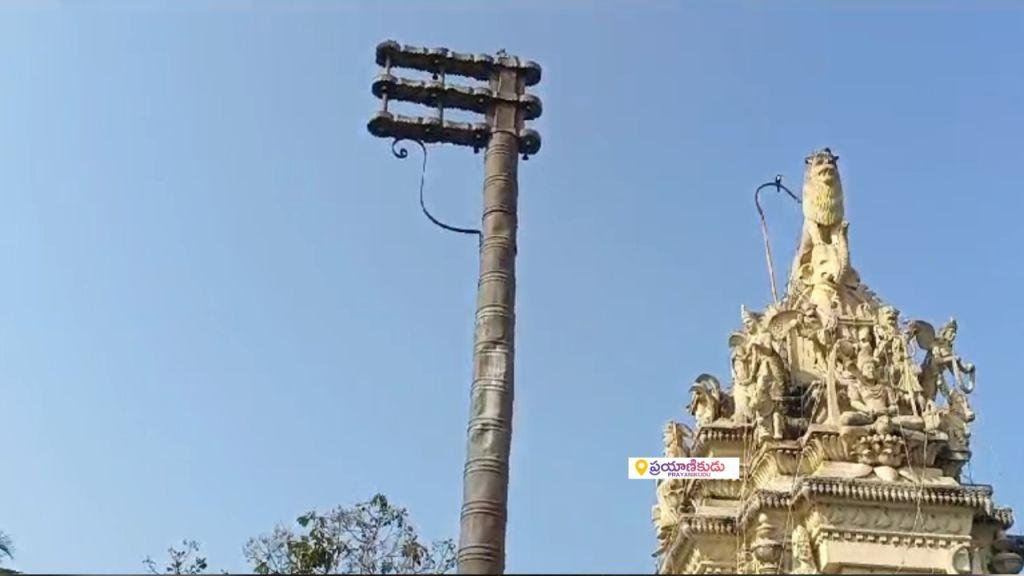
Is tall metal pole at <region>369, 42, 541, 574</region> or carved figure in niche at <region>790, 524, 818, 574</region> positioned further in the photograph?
carved figure in niche at <region>790, 524, 818, 574</region>

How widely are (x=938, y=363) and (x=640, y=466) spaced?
533cm

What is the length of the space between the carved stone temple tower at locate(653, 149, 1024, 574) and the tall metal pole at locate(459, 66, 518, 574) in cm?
729

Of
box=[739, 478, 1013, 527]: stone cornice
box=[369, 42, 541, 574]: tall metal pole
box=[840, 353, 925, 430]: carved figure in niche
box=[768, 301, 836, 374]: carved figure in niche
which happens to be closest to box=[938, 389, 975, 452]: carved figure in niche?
box=[840, 353, 925, 430]: carved figure in niche

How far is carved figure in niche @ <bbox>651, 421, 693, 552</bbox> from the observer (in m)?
20.7

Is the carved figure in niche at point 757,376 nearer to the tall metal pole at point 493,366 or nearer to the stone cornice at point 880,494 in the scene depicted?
the stone cornice at point 880,494

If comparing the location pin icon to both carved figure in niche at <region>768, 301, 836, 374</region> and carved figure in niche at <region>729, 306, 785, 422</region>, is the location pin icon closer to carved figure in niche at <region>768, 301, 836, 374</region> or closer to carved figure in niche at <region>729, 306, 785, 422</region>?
carved figure in niche at <region>729, 306, 785, 422</region>

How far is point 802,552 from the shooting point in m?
16.5

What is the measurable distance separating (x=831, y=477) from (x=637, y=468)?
3158 millimetres

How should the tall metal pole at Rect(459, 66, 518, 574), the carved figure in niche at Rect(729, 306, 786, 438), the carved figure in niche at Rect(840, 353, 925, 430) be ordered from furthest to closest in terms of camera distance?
1. the carved figure in niche at Rect(729, 306, 786, 438)
2. the carved figure in niche at Rect(840, 353, 925, 430)
3. the tall metal pole at Rect(459, 66, 518, 574)

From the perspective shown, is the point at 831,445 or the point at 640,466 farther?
the point at 640,466

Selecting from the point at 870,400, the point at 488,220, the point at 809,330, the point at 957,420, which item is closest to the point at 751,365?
the point at 809,330

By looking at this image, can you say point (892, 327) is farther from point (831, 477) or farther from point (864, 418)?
point (831, 477)

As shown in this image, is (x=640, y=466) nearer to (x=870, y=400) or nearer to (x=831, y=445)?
(x=831, y=445)

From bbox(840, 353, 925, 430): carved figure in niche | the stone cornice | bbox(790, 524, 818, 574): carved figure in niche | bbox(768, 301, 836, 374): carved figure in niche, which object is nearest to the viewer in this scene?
bbox(790, 524, 818, 574): carved figure in niche
